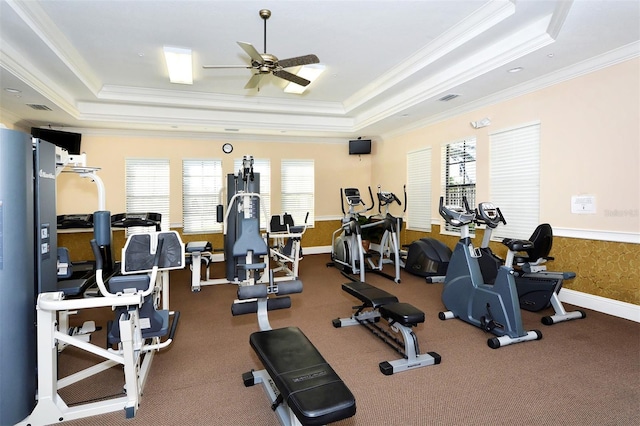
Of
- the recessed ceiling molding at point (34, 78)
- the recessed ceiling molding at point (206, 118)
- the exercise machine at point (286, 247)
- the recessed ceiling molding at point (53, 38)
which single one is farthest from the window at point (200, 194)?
the recessed ceiling molding at point (53, 38)

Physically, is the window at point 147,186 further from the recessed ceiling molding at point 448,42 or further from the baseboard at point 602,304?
the baseboard at point 602,304

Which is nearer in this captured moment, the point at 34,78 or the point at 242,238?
the point at 34,78

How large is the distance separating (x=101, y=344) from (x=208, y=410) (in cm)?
171

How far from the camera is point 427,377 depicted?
102 inches

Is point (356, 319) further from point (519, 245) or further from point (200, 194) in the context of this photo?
Answer: point (200, 194)

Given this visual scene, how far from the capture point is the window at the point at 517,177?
179 inches

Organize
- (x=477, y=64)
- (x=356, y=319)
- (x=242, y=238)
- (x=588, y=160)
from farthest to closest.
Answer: (x=242, y=238)
(x=477, y=64)
(x=588, y=160)
(x=356, y=319)

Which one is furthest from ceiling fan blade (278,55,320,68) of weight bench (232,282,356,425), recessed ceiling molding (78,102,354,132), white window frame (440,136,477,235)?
recessed ceiling molding (78,102,354,132)

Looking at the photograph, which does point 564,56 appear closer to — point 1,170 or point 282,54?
point 282,54

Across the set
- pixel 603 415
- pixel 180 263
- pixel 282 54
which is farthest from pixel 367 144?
pixel 603 415

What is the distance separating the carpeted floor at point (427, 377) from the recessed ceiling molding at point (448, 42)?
3.16 m

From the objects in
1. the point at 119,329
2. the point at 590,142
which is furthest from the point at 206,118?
the point at 590,142

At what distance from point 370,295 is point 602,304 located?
2.76 m

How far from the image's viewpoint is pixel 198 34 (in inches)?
155
